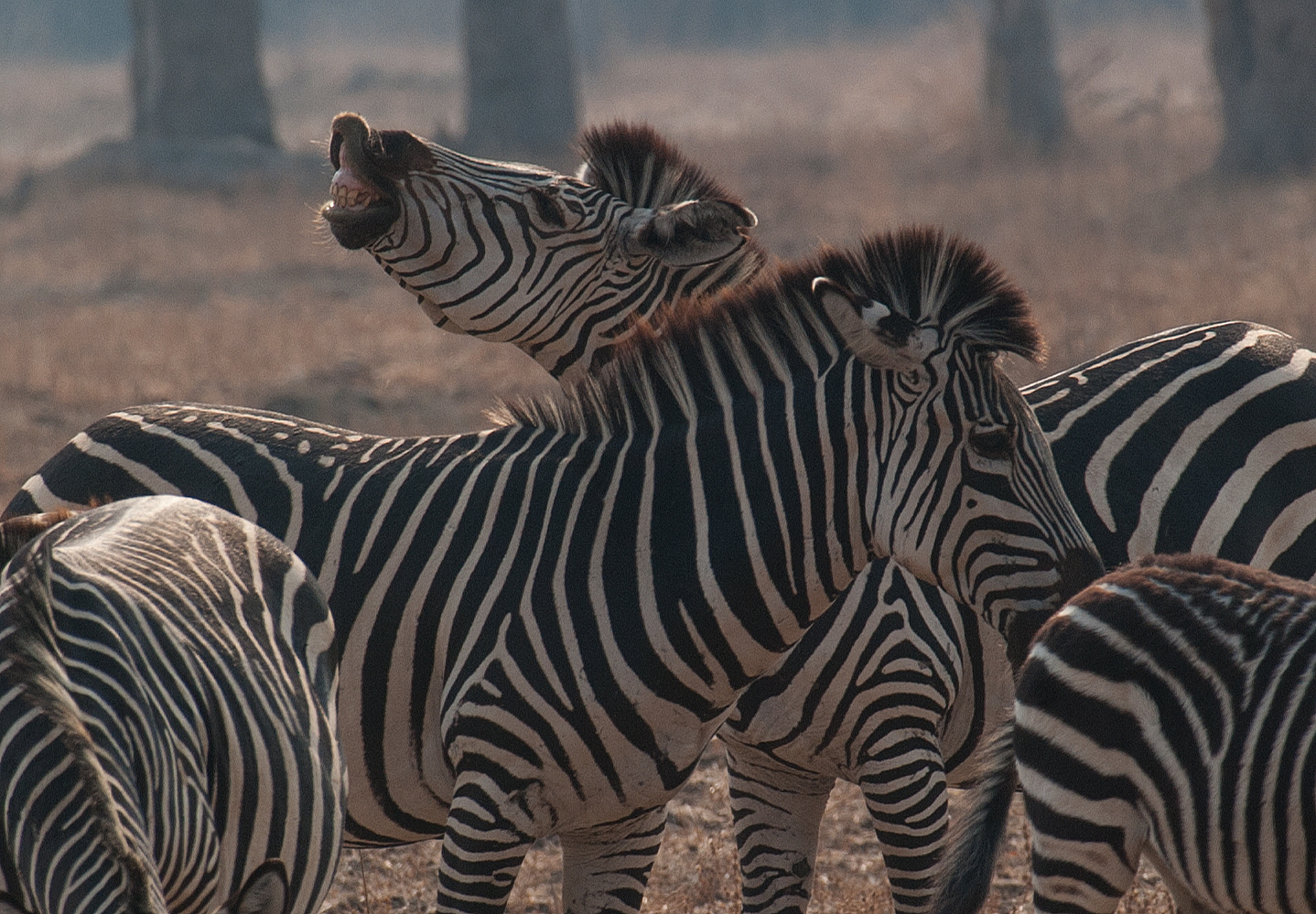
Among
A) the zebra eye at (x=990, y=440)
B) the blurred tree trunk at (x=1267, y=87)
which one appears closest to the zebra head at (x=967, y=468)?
the zebra eye at (x=990, y=440)

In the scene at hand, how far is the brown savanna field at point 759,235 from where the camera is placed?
5676 mm

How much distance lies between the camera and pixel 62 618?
255 centimetres

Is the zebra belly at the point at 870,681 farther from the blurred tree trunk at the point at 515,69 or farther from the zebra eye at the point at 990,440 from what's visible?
the blurred tree trunk at the point at 515,69

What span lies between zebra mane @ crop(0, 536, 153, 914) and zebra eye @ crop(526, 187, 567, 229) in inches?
98.9

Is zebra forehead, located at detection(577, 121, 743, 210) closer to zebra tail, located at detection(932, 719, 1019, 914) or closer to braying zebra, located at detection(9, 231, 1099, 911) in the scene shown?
braying zebra, located at detection(9, 231, 1099, 911)

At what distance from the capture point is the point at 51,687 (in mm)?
2291

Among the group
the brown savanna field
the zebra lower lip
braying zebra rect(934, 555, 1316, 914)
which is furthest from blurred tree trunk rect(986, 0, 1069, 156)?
braying zebra rect(934, 555, 1316, 914)

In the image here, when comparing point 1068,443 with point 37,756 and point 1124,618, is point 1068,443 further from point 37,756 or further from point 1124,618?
point 37,756

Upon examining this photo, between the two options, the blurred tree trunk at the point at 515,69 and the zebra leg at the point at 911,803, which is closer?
the zebra leg at the point at 911,803

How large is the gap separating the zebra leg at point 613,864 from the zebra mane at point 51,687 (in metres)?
1.73

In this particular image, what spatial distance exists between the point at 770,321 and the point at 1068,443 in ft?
3.89

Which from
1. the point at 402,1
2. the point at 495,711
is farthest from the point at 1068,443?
the point at 402,1

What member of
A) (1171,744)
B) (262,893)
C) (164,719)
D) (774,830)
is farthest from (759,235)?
(262,893)

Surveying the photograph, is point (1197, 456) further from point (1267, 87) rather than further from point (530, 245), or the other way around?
point (1267, 87)
